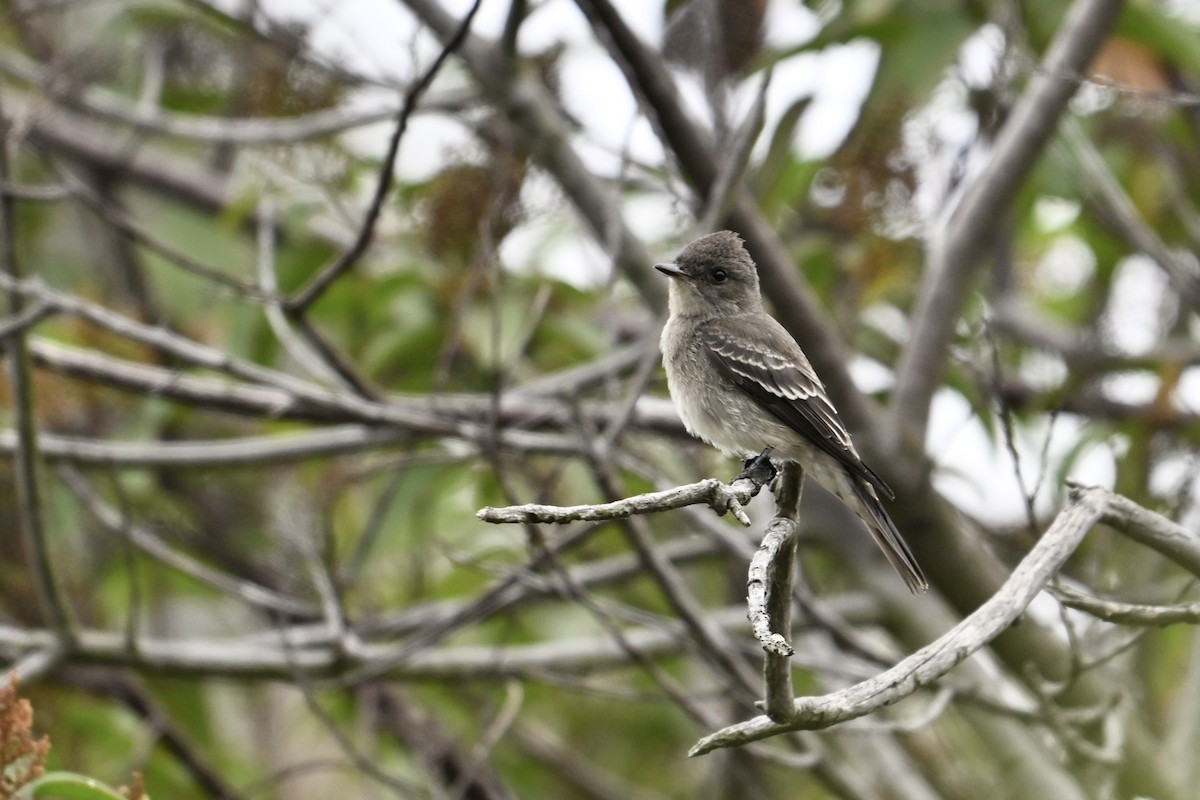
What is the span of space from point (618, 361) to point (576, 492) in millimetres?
1040

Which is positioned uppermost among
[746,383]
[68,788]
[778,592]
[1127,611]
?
[746,383]

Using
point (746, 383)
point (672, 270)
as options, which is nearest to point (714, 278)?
point (672, 270)

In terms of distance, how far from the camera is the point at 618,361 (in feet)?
20.1

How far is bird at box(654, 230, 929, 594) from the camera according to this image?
4.45 metres

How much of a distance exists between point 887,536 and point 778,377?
2.33 feet

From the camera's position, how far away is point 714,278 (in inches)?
200

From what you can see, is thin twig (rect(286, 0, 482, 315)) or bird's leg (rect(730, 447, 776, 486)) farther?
thin twig (rect(286, 0, 482, 315))

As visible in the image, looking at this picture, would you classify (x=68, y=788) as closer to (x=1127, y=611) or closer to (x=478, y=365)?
(x=1127, y=611)

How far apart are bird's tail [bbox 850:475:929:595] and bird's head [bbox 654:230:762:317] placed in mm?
972

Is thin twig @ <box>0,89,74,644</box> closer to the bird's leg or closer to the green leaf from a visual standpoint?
the green leaf

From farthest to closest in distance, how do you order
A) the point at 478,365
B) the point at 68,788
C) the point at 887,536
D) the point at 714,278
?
the point at 478,365 → the point at 714,278 → the point at 887,536 → the point at 68,788

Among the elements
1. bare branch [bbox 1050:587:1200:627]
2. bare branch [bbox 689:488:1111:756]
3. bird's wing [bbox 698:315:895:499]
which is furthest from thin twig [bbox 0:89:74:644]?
bare branch [bbox 1050:587:1200:627]

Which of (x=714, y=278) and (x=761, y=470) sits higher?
(x=714, y=278)

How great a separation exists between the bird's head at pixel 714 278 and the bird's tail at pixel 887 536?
97 centimetres
